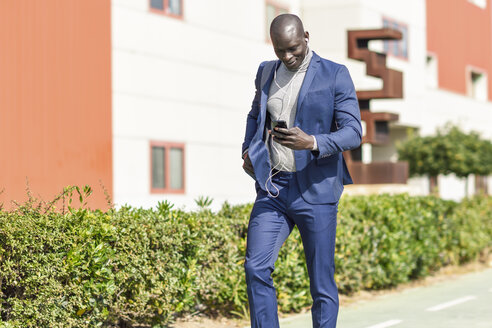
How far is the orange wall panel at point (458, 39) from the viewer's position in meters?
30.7

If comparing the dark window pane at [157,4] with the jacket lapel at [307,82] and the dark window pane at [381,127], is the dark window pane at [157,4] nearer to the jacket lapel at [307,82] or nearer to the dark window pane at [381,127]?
the dark window pane at [381,127]

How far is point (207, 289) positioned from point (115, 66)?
1070cm

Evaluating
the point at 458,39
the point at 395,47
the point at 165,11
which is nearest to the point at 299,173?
the point at 165,11

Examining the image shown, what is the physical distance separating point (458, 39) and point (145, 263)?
90.1ft

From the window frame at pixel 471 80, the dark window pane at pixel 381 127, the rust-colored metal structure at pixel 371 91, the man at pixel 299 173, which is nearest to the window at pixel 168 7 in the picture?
the rust-colored metal structure at pixel 371 91

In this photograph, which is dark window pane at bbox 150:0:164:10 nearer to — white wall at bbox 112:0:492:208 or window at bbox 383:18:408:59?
white wall at bbox 112:0:492:208

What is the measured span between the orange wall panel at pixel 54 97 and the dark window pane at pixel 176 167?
232 centimetres

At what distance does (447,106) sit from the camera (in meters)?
30.6

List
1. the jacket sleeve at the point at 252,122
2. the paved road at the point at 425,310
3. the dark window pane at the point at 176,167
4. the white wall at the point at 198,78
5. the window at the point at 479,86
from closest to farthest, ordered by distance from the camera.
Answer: the jacket sleeve at the point at 252,122
the paved road at the point at 425,310
the white wall at the point at 198,78
the dark window pane at the point at 176,167
the window at the point at 479,86

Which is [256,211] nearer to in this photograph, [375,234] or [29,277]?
[29,277]

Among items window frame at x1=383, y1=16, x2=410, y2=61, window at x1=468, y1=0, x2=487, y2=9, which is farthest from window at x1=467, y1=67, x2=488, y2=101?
window frame at x1=383, y1=16, x2=410, y2=61

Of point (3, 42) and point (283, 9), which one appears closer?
point (3, 42)

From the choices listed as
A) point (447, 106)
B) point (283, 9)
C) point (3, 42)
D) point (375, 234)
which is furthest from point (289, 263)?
point (447, 106)

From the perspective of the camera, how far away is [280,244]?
16.9ft
